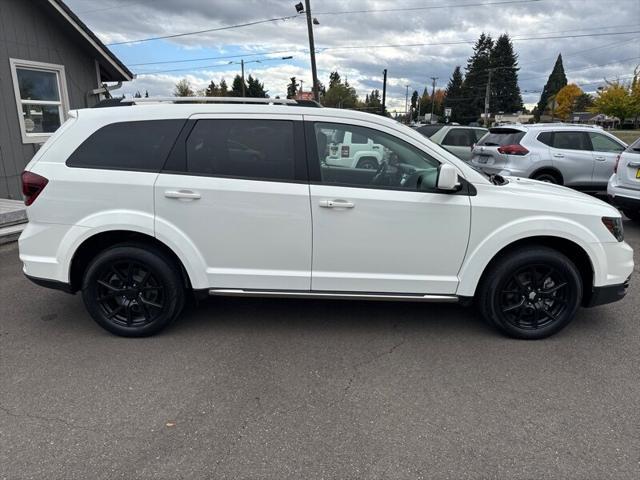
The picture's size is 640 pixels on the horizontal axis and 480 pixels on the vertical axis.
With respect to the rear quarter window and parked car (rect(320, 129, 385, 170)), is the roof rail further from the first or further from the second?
parked car (rect(320, 129, 385, 170))

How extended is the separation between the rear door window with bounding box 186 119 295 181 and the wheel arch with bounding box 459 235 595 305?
1.76m

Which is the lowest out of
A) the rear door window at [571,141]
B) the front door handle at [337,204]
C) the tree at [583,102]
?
the front door handle at [337,204]

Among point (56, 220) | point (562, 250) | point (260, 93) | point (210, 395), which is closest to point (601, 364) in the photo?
point (562, 250)

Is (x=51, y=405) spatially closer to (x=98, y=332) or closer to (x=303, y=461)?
(x=98, y=332)

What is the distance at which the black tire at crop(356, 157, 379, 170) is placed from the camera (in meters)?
3.76

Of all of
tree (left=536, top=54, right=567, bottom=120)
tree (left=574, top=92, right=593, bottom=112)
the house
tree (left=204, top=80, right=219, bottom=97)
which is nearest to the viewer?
the house

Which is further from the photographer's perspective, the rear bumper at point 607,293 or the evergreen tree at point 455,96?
the evergreen tree at point 455,96

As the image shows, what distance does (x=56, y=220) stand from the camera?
12.0ft

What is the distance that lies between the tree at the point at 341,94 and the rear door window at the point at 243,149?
74990mm

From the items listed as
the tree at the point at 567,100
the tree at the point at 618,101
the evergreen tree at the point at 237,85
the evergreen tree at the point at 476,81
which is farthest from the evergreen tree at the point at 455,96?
the evergreen tree at the point at 237,85

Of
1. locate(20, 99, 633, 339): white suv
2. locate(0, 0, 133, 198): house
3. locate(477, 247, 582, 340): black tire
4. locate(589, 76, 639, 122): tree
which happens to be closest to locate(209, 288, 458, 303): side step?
locate(20, 99, 633, 339): white suv

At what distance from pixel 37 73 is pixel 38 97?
49cm

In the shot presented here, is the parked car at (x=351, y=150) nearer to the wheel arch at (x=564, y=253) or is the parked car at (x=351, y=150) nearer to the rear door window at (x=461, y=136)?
the wheel arch at (x=564, y=253)

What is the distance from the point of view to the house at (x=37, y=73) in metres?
8.84
